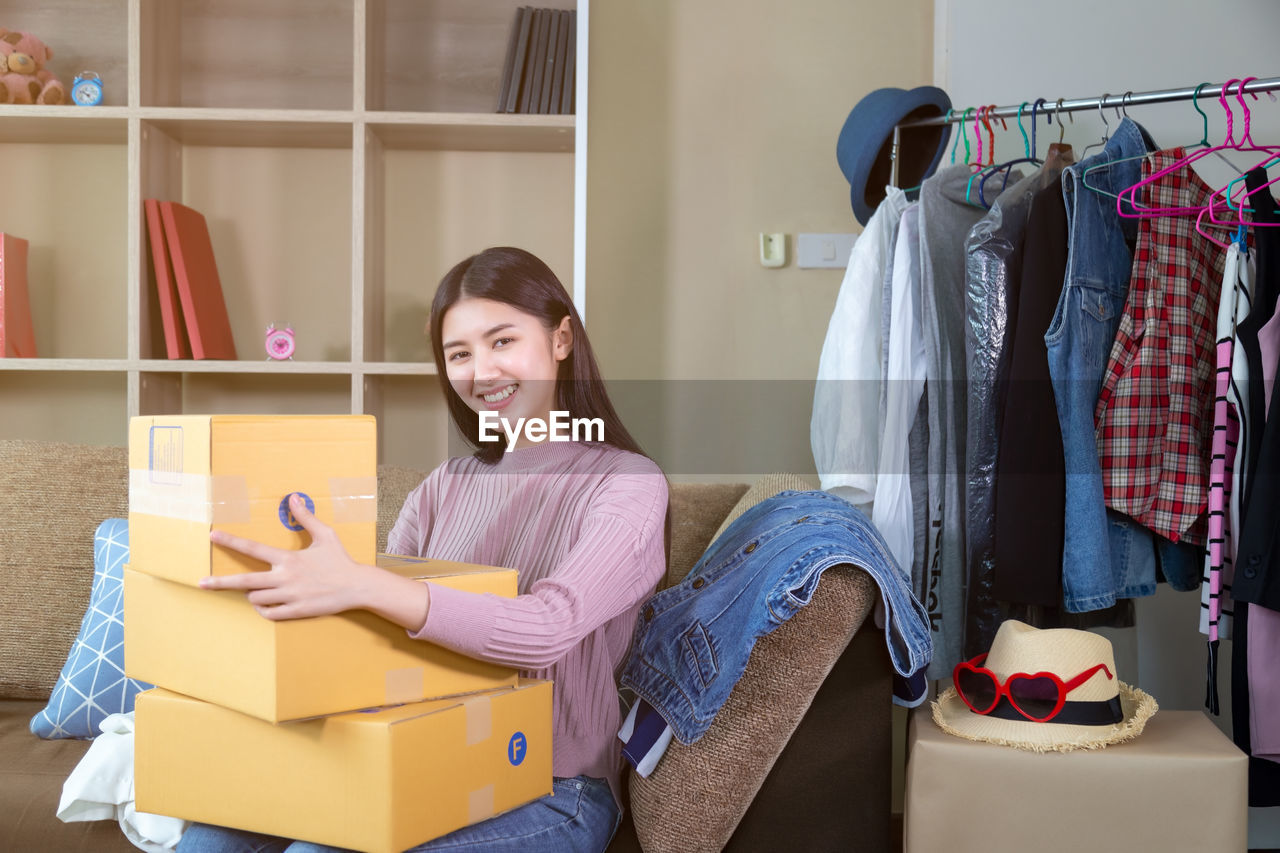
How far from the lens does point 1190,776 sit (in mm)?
1219

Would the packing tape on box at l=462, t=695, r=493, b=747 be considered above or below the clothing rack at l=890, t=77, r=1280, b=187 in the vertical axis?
below

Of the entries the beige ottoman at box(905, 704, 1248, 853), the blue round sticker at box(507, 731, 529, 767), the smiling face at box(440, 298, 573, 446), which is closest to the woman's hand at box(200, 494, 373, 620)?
the blue round sticker at box(507, 731, 529, 767)

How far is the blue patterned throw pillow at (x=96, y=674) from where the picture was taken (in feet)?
5.30

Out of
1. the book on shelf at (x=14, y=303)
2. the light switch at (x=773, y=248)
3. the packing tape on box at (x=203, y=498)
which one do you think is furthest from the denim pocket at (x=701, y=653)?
the book on shelf at (x=14, y=303)

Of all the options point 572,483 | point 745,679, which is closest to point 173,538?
point 572,483

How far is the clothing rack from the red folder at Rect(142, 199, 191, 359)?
63.6 inches

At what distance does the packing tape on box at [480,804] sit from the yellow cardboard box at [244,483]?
0.87ft

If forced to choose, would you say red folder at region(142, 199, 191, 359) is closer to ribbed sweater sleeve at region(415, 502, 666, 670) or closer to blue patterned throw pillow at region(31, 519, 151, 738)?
blue patterned throw pillow at region(31, 519, 151, 738)

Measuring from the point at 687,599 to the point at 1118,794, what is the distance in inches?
22.6

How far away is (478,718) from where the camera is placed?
101 centimetres

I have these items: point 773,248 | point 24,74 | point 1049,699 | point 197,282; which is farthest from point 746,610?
point 24,74

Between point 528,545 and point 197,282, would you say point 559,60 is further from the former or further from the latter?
point 528,545

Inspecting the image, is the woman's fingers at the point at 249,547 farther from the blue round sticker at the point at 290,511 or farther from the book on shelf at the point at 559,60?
the book on shelf at the point at 559,60

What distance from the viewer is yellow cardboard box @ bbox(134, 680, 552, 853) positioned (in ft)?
3.06
